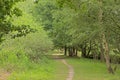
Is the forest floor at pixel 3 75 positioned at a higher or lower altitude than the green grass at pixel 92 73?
higher

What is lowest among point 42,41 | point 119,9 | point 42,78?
point 42,78

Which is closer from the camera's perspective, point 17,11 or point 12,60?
point 17,11

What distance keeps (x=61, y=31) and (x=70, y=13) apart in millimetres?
26804

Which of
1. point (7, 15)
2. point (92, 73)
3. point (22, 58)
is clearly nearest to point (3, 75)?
point (22, 58)

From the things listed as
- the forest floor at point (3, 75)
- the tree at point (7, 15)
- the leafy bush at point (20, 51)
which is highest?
the tree at point (7, 15)

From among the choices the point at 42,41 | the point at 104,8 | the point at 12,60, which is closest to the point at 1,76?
the point at 12,60

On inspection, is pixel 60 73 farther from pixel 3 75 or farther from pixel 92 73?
pixel 3 75

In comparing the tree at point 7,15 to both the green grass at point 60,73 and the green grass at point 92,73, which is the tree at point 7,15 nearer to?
the green grass at point 60,73

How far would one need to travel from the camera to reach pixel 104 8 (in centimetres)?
2434

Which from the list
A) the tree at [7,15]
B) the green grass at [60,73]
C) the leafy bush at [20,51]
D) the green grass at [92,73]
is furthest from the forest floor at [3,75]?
the tree at [7,15]

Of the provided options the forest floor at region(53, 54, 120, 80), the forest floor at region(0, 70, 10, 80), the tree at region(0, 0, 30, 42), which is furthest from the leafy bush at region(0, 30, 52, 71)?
the tree at region(0, 0, 30, 42)

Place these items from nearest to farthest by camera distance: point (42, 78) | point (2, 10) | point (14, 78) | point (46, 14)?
point (2, 10), point (14, 78), point (42, 78), point (46, 14)

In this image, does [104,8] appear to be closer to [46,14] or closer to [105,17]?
[105,17]

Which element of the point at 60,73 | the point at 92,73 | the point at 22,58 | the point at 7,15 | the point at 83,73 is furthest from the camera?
the point at 92,73
